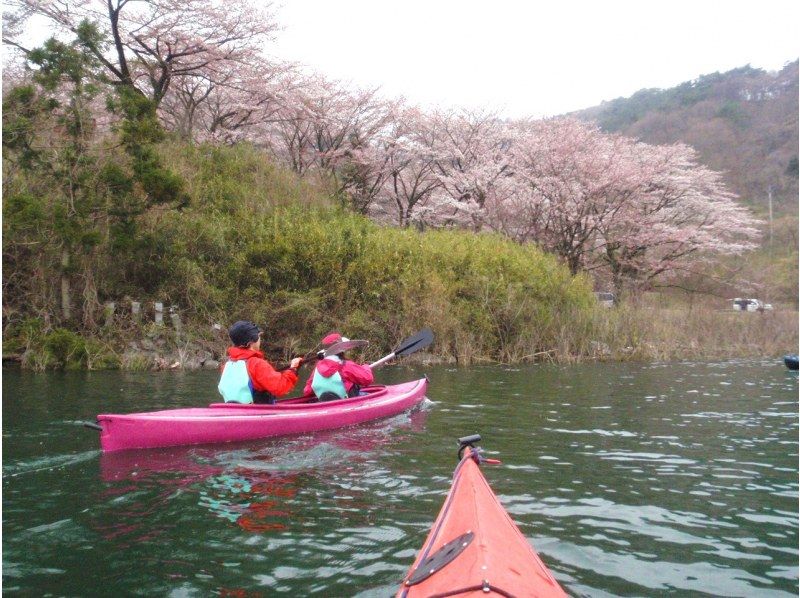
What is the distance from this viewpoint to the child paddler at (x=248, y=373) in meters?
6.56

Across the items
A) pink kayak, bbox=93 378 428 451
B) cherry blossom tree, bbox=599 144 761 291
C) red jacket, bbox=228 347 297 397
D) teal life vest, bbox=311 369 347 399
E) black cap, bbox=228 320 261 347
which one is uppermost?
cherry blossom tree, bbox=599 144 761 291

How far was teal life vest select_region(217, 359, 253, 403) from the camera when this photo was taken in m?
6.68

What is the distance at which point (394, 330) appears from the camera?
15.9 m

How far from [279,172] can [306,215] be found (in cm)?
240

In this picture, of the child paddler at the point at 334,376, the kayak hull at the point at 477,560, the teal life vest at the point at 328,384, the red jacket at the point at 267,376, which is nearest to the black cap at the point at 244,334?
the red jacket at the point at 267,376

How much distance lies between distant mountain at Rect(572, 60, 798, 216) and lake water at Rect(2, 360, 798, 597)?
134ft

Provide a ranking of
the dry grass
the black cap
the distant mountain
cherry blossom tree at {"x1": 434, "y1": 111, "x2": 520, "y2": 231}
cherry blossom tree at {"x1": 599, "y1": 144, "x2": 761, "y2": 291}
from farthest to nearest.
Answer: the distant mountain, cherry blossom tree at {"x1": 434, "y1": 111, "x2": 520, "y2": 231}, cherry blossom tree at {"x1": 599, "y1": 144, "x2": 761, "y2": 291}, the dry grass, the black cap

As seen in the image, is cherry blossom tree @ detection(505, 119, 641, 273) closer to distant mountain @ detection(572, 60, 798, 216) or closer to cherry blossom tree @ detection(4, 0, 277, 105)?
cherry blossom tree @ detection(4, 0, 277, 105)

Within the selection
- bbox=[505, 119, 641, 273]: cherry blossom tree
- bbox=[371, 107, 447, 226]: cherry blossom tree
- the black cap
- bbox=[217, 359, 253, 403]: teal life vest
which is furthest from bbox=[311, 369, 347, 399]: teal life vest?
bbox=[371, 107, 447, 226]: cherry blossom tree

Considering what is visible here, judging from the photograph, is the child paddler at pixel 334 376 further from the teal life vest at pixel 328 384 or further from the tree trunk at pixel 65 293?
the tree trunk at pixel 65 293

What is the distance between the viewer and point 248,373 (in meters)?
6.70

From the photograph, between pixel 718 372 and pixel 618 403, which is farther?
→ pixel 718 372

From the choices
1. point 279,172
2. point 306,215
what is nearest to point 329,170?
point 279,172

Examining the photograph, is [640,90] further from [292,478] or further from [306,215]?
[292,478]
